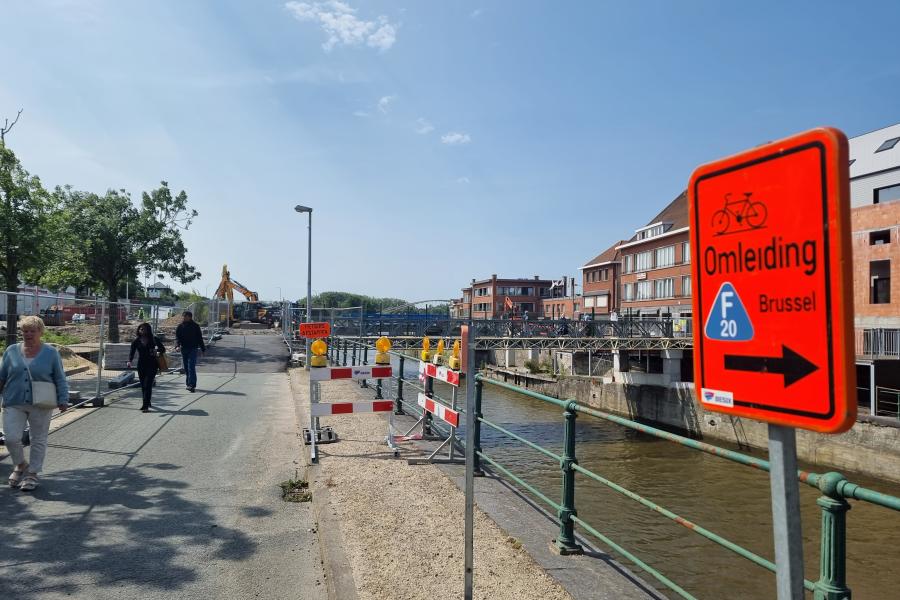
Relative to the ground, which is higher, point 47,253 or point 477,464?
point 47,253

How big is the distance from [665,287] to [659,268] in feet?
6.24

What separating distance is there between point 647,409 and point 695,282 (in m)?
35.3

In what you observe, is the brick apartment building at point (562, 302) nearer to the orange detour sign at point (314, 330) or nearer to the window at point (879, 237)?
the window at point (879, 237)

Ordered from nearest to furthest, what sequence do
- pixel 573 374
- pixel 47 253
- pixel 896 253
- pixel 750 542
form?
pixel 750 542
pixel 47 253
pixel 896 253
pixel 573 374

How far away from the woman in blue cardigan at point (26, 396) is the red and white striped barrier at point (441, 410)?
4203 mm

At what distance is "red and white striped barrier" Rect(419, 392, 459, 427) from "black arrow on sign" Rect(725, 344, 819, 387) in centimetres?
559

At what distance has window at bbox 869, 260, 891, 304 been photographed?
87.9 feet

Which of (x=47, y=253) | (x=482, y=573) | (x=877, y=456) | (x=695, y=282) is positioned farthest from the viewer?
(x=47, y=253)

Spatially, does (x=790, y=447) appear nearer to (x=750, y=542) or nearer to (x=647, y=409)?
(x=750, y=542)

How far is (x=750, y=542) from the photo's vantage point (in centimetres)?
1352

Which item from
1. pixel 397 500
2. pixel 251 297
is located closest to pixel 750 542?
pixel 397 500

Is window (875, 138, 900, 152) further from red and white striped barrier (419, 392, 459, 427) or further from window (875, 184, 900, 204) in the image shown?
red and white striped barrier (419, 392, 459, 427)

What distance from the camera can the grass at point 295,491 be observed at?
6141 mm

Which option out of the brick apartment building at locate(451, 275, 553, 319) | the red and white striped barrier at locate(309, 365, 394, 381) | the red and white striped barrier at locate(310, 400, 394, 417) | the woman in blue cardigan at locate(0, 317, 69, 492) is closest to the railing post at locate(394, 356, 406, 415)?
the red and white striped barrier at locate(309, 365, 394, 381)
